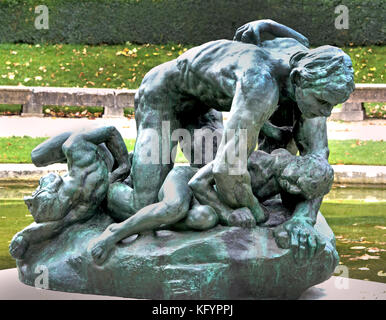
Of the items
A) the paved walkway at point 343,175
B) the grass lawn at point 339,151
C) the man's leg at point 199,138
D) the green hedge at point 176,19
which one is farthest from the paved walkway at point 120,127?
the man's leg at point 199,138

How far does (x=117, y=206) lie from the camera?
5.18 m

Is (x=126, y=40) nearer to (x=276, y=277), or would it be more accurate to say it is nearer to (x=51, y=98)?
(x=51, y=98)

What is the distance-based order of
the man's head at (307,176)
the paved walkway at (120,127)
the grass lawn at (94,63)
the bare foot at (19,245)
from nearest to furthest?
the man's head at (307,176) → the bare foot at (19,245) → the paved walkway at (120,127) → the grass lawn at (94,63)

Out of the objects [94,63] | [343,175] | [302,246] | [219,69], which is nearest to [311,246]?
[302,246]

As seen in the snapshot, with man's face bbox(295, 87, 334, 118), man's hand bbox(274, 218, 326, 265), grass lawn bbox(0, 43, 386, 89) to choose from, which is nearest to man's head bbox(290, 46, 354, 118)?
man's face bbox(295, 87, 334, 118)

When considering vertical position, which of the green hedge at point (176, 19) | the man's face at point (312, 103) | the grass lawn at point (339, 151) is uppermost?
the green hedge at point (176, 19)

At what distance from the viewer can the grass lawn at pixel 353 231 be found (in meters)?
5.96

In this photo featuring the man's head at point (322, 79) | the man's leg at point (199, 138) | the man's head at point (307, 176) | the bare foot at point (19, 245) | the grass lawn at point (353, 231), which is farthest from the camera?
the grass lawn at point (353, 231)

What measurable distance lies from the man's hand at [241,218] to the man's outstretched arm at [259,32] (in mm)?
1148

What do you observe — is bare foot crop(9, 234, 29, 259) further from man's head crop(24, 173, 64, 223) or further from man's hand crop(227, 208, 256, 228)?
man's hand crop(227, 208, 256, 228)

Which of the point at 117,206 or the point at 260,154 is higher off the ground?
the point at 260,154

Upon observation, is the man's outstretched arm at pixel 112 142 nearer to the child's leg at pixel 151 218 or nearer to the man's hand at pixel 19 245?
the child's leg at pixel 151 218

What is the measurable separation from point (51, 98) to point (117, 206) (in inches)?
373
